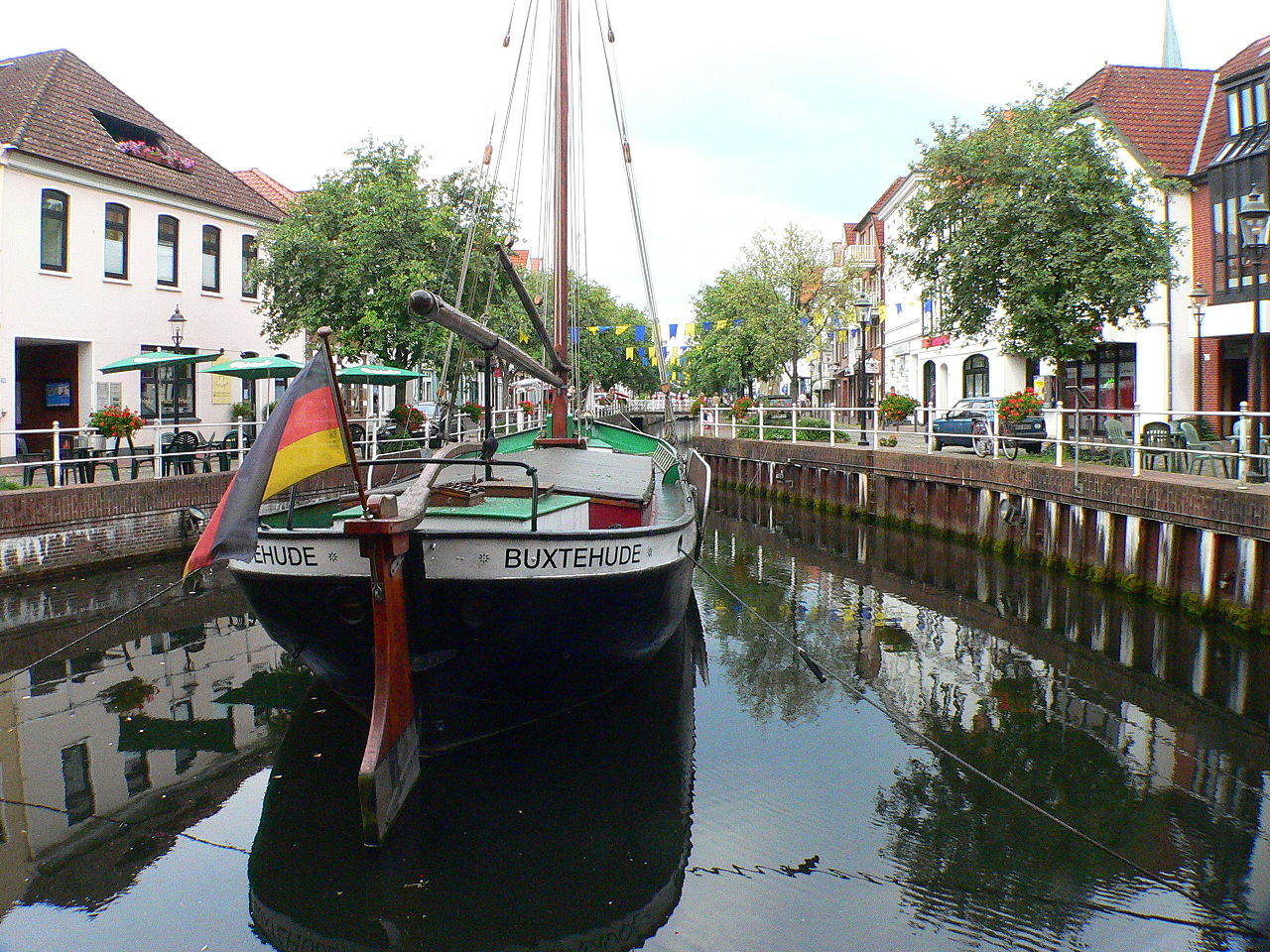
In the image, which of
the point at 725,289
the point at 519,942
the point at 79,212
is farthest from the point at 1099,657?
the point at 725,289

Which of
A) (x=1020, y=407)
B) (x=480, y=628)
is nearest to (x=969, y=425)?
(x=1020, y=407)

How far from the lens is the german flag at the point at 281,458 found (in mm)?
5816

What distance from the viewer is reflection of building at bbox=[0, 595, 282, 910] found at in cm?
648

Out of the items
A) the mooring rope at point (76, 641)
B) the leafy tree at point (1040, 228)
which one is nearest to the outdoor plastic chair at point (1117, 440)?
the leafy tree at point (1040, 228)

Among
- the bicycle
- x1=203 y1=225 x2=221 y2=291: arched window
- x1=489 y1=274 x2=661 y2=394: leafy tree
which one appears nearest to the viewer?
the bicycle

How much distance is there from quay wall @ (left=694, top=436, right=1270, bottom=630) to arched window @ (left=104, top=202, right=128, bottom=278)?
17.0 m

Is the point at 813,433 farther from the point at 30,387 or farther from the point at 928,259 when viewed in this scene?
the point at 30,387

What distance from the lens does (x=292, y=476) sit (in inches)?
233

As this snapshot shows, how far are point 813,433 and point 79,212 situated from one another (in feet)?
61.7

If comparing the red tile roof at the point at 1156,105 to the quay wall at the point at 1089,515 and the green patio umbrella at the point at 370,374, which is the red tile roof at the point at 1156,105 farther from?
the green patio umbrella at the point at 370,374

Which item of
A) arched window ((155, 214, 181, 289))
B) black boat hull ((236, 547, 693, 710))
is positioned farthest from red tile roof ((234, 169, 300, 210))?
black boat hull ((236, 547, 693, 710))

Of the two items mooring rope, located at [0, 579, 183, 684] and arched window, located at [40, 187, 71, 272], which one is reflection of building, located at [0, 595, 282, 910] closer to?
mooring rope, located at [0, 579, 183, 684]

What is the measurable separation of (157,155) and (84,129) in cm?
203

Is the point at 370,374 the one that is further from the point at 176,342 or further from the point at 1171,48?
the point at 1171,48
